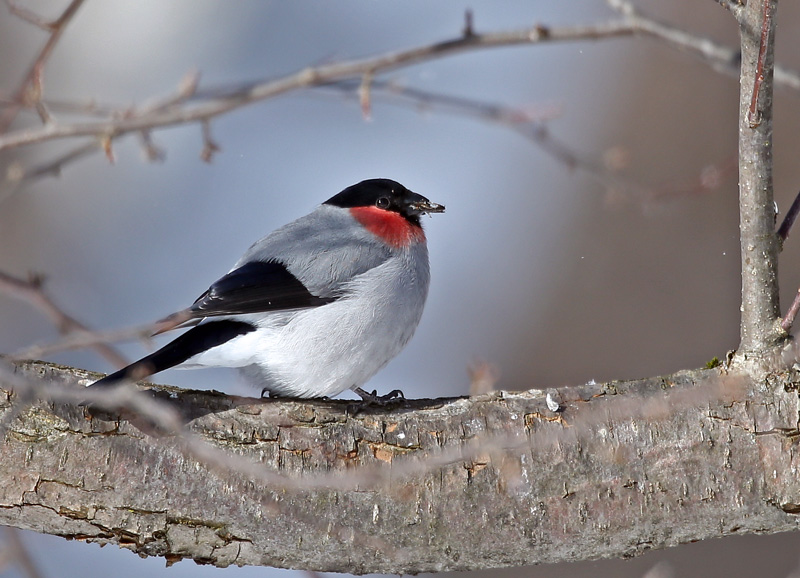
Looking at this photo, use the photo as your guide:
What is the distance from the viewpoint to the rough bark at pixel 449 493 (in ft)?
7.66

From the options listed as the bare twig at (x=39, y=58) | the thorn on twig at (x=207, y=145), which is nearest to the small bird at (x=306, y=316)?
the thorn on twig at (x=207, y=145)

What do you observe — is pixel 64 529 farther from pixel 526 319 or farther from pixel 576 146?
pixel 576 146

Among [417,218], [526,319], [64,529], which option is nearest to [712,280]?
[526,319]

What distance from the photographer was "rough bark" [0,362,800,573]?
2334 mm

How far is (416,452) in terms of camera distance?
251cm

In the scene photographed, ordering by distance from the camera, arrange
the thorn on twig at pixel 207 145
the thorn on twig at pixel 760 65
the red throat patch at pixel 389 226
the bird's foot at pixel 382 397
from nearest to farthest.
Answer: the thorn on twig at pixel 760 65 < the bird's foot at pixel 382 397 < the thorn on twig at pixel 207 145 < the red throat patch at pixel 389 226

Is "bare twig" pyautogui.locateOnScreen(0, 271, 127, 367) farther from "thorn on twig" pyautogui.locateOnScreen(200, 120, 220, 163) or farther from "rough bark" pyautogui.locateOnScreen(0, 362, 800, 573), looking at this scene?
"thorn on twig" pyautogui.locateOnScreen(200, 120, 220, 163)

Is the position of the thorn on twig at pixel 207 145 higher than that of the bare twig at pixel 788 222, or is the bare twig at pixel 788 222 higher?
the thorn on twig at pixel 207 145

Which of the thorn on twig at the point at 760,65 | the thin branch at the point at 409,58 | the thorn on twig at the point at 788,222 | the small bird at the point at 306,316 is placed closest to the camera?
the thorn on twig at the point at 760,65

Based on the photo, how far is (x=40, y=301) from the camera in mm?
2375

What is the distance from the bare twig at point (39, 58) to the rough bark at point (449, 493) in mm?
974

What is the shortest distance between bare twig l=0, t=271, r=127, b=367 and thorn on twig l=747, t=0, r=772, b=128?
187cm

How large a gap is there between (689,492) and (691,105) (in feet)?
15.8

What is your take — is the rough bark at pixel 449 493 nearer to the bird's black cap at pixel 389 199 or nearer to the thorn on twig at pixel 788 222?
the thorn on twig at pixel 788 222
